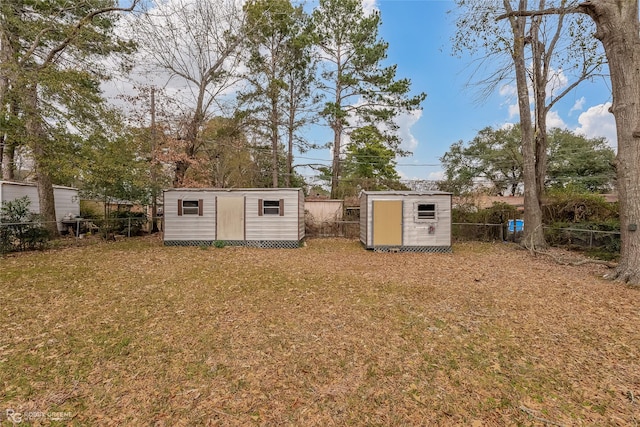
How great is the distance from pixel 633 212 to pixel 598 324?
355cm

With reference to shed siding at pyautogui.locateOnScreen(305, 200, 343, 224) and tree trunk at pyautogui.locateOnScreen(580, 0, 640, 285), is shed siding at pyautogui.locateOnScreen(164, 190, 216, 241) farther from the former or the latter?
tree trunk at pyautogui.locateOnScreen(580, 0, 640, 285)

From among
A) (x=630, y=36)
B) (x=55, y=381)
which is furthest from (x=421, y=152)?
(x=55, y=381)

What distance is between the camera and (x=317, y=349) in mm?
3234

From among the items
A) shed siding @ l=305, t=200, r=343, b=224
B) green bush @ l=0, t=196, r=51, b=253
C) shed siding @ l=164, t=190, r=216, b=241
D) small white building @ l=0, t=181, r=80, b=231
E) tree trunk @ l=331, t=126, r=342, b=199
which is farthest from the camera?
tree trunk @ l=331, t=126, r=342, b=199

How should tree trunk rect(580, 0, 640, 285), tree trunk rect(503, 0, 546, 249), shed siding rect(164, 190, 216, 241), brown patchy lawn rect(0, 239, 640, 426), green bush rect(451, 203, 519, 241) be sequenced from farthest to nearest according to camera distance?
green bush rect(451, 203, 519, 241), shed siding rect(164, 190, 216, 241), tree trunk rect(503, 0, 546, 249), tree trunk rect(580, 0, 640, 285), brown patchy lawn rect(0, 239, 640, 426)

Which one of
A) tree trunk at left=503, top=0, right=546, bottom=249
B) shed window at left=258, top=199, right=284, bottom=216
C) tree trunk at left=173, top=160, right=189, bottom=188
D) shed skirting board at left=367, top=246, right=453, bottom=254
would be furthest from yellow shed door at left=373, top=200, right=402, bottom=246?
tree trunk at left=173, top=160, right=189, bottom=188

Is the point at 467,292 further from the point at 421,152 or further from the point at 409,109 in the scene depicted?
the point at 421,152

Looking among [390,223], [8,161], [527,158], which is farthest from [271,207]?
[8,161]

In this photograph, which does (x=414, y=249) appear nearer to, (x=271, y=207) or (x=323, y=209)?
(x=271, y=207)

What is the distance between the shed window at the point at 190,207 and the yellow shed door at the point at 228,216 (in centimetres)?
70

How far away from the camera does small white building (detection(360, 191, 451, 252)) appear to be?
10.5m

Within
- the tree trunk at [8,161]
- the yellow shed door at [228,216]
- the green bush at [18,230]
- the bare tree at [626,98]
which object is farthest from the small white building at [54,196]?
the bare tree at [626,98]

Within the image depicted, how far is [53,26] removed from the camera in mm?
9164

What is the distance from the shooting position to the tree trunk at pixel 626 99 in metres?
5.64
